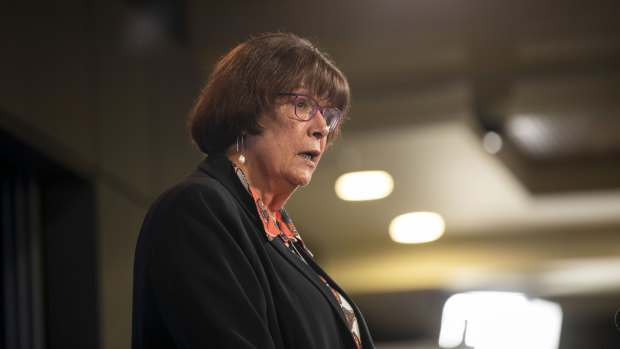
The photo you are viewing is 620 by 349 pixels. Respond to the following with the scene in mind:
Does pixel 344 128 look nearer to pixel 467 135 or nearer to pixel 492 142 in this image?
pixel 467 135

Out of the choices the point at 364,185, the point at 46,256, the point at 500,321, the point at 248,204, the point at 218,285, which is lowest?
the point at 218,285

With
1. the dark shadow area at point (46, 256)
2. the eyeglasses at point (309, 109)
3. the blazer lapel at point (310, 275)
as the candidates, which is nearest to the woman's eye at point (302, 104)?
the eyeglasses at point (309, 109)

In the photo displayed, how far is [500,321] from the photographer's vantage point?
6934 mm

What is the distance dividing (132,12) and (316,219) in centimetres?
376

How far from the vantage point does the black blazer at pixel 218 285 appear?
106 cm

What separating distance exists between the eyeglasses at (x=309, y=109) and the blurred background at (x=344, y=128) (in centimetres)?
57

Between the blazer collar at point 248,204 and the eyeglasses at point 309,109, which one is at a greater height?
the eyeglasses at point 309,109

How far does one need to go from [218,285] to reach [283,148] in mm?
300

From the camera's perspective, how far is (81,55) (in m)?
3.33

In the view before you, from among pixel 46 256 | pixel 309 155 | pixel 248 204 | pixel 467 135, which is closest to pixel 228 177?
pixel 248 204

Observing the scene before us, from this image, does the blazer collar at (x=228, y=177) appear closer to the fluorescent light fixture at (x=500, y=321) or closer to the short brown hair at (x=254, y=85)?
the short brown hair at (x=254, y=85)

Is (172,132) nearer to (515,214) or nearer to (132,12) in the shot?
(132,12)

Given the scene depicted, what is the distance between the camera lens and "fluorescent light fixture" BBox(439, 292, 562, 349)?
21.5ft

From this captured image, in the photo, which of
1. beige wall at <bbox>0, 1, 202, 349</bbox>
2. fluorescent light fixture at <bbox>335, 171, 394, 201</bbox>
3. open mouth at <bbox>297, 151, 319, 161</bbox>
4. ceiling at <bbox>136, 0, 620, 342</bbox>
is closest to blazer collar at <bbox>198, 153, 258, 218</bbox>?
open mouth at <bbox>297, 151, 319, 161</bbox>
